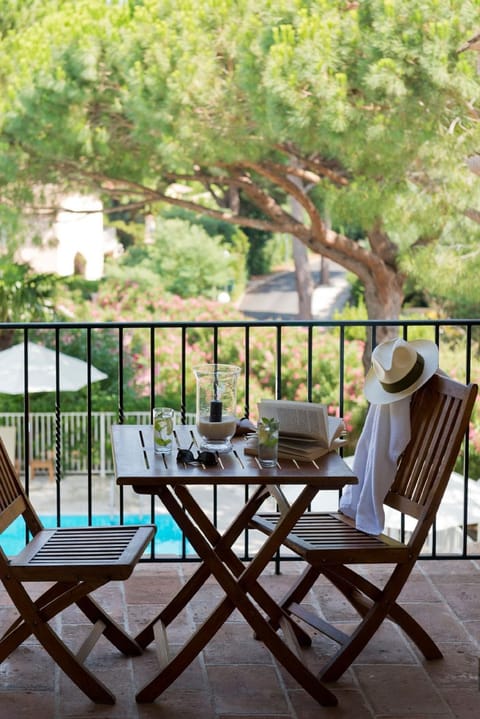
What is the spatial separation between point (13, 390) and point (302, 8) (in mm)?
7037

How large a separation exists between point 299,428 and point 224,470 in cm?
31

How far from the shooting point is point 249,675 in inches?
115

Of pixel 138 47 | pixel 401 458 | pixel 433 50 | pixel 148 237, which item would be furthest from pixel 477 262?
pixel 148 237

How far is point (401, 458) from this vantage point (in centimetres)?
313

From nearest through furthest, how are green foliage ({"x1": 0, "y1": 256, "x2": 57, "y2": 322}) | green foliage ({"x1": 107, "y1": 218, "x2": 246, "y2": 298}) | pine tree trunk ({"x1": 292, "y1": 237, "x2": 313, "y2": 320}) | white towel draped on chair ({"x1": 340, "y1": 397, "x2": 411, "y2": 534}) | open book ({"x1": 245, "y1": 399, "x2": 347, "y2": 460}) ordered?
open book ({"x1": 245, "y1": 399, "x2": 347, "y2": 460}) < white towel draped on chair ({"x1": 340, "y1": 397, "x2": 411, "y2": 534}) < green foliage ({"x1": 0, "y1": 256, "x2": 57, "y2": 322}) < green foliage ({"x1": 107, "y1": 218, "x2": 246, "y2": 298}) < pine tree trunk ({"x1": 292, "y1": 237, "x2": 313, "y2": 320})

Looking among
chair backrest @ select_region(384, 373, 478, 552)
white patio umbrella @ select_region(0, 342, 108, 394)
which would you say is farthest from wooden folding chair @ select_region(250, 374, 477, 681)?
white patio umbrella @ select_region(0, 342, 108, 394)

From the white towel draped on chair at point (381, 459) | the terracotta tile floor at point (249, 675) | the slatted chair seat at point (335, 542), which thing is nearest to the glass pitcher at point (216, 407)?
the slatted chair seat at point (335, 542)

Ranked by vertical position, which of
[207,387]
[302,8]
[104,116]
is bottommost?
[207,387]

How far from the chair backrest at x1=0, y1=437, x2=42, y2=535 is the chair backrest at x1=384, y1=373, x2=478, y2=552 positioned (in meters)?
1.07

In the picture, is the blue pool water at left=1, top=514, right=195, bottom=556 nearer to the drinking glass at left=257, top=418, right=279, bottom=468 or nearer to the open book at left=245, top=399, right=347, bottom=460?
the open book at left=245, top=399, right=347, bottom=460

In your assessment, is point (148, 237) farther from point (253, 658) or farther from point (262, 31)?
point (253, 658)

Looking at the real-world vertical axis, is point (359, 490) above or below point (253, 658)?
above

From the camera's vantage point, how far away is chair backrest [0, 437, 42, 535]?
2.99m

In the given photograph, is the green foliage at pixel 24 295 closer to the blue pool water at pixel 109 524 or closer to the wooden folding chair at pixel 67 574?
the blue pool water at pixel 109 524
